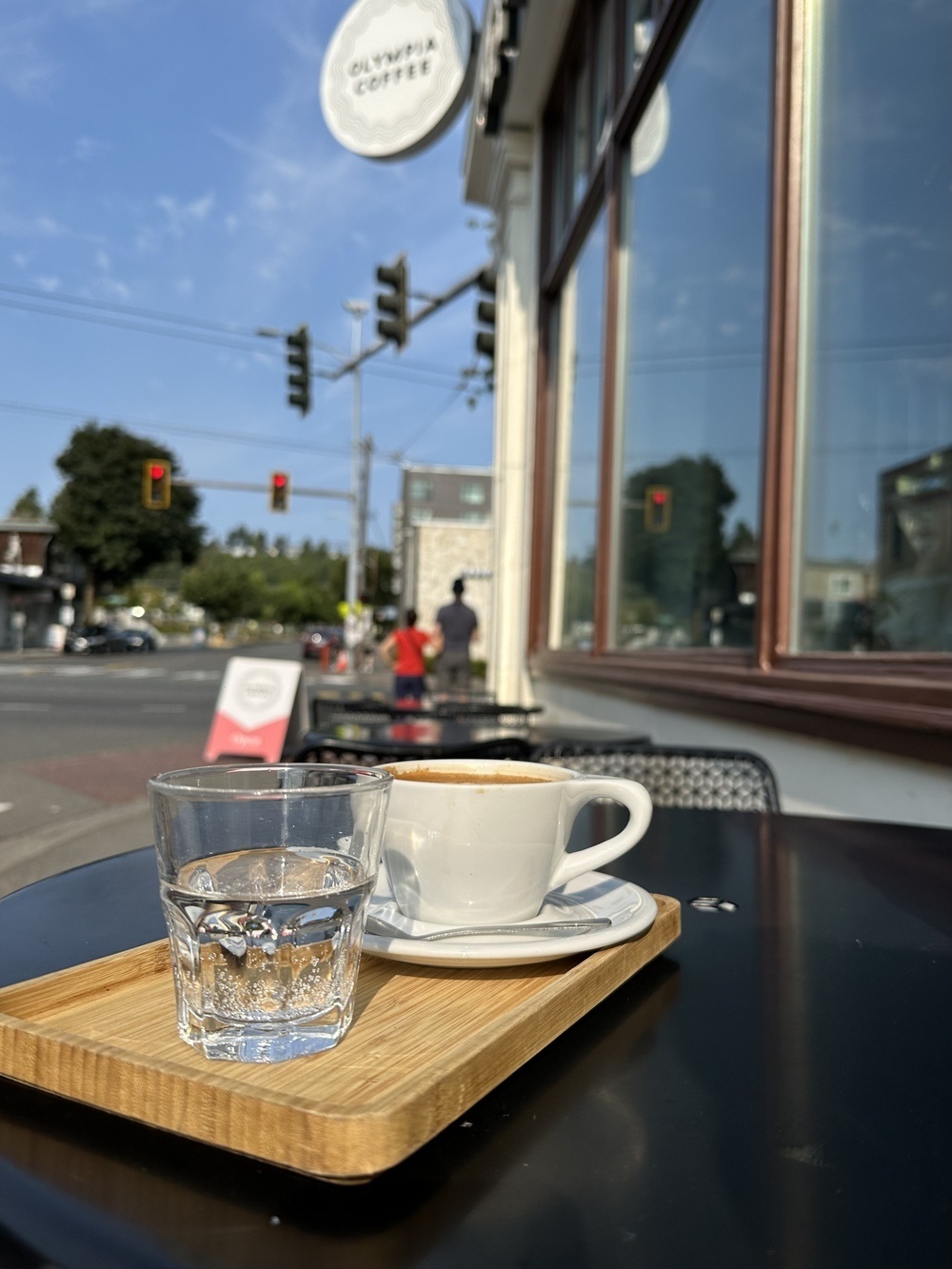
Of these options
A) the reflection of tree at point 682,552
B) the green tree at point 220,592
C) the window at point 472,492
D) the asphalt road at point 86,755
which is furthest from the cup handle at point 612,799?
the green tree at point 220,592

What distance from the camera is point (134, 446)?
50312 millimetres

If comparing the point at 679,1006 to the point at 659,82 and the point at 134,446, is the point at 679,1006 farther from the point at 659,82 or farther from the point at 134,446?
the point at 134,446

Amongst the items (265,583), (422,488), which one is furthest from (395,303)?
(265,583)

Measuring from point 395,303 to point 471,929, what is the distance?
378 inches

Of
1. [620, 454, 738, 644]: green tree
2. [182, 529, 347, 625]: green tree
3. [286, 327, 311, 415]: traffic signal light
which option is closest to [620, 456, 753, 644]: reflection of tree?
[620, 454, 738, 644]: green tree

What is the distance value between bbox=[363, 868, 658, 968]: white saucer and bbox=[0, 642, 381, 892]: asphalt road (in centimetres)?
371

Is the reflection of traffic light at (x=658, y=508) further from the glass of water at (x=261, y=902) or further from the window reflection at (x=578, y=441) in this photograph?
the glass of water at (x=261, y=902)

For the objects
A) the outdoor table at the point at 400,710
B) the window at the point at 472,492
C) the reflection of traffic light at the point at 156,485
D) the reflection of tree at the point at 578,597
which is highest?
the window at the point at 472,492

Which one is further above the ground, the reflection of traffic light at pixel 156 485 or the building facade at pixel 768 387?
the reflection of traffic light at pixel 156 485

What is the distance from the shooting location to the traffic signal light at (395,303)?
977 cm

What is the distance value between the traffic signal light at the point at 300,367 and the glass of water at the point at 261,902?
1416cm

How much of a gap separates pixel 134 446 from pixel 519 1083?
53.0 metres

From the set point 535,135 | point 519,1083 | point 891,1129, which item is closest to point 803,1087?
point 891,1129

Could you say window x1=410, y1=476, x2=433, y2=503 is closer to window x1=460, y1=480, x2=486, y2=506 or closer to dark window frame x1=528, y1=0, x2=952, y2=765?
window x1=460, y1=480, x2=486, y2=506
